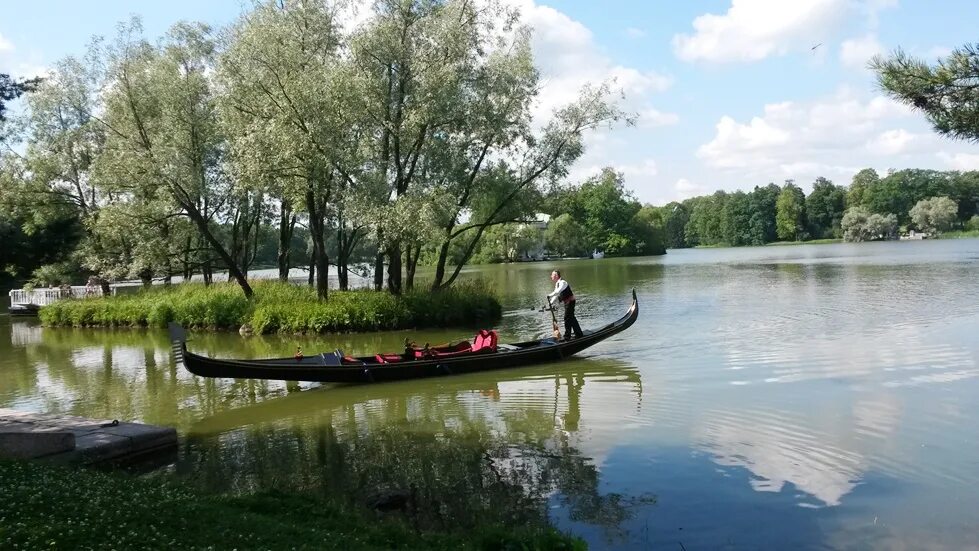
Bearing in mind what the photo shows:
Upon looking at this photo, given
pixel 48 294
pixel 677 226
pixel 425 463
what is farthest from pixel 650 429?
pixel 677 226

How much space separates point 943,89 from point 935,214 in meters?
109

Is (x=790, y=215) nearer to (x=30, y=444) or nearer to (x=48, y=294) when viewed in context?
(x=48, y=294)

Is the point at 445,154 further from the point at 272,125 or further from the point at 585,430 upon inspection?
the point at 585,430

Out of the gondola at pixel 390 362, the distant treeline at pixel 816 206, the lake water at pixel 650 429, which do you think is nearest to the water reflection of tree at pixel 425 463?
the lake water at pixel 650 429

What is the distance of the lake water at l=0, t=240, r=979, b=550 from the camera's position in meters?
6.90

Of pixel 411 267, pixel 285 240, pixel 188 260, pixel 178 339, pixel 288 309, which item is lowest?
pixel 288 309

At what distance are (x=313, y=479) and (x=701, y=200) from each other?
508ft

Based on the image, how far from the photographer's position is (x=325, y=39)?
22.7 m

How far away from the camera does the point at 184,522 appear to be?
509cm

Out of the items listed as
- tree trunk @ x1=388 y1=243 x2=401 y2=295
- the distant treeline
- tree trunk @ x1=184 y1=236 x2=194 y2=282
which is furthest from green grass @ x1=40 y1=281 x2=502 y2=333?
the distant treeline

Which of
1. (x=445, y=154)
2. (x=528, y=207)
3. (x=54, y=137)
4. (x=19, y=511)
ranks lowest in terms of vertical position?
(x=19, y=511)

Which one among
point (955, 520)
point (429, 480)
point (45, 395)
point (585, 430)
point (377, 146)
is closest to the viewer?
point (955, 520)

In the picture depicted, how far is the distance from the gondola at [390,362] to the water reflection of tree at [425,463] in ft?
3.48

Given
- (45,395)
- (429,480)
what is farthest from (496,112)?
(429,480)
